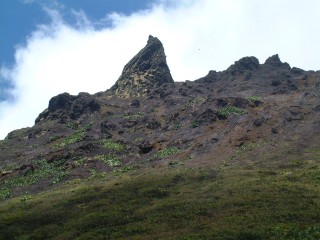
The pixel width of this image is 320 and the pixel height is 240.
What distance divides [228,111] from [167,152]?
22.8 metres

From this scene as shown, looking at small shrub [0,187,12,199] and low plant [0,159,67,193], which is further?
low plant [0,159,67,193]

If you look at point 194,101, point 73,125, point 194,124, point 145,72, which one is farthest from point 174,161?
point 145,72

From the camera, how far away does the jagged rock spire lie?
16525 cm

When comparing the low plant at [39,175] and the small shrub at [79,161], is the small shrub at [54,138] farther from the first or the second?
Result: the small shrub at [79,161]

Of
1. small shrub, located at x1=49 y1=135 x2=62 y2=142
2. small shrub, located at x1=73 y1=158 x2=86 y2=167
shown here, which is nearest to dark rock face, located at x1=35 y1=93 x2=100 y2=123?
small shrub, located at x1=49 y1=135 x2=62 y2=142

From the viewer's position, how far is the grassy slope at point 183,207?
45.8 m

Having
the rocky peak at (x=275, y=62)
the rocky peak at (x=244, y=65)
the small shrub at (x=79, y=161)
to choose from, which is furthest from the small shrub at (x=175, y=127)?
the rocky peak at (x=275, y=62)

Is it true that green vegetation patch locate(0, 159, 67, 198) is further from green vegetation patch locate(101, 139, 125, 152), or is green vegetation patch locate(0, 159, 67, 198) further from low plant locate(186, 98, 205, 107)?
low plant locate(186, 98, 205, 107)

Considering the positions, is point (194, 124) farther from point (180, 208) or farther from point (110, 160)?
point (180, 208)

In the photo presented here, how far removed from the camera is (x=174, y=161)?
85.1 meters

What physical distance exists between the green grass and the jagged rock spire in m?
94.5

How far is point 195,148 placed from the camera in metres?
90.8

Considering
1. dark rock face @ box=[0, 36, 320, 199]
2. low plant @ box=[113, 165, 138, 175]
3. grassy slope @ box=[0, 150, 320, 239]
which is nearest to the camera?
grassy slope @ box=[0, 150, 320, 239]

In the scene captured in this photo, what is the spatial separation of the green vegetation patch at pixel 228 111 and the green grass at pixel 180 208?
35046 millimetres
